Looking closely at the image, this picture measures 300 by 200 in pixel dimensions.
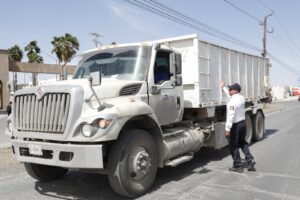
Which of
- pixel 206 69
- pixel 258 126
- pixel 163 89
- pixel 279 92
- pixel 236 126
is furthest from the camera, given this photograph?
pixel 279 92

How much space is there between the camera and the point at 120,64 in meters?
6.96

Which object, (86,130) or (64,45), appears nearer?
(86,130)

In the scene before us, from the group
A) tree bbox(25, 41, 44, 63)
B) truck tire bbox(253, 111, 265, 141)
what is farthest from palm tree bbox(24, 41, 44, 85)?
truck tire bbox(253, 111, 265, 141)

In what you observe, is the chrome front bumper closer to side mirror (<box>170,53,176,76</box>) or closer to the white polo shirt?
side mirror (<box>170,53,176,76</box>)

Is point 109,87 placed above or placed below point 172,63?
below

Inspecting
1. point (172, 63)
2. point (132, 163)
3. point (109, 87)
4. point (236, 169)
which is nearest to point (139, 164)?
point (132, 163)

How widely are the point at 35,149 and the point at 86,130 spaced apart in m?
1.00

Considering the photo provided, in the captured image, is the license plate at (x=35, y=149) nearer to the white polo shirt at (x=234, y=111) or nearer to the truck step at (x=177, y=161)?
the truck step at (x=177, y=161)

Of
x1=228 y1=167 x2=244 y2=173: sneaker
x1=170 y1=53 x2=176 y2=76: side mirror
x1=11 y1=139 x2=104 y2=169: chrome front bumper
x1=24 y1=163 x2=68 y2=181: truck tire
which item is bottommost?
x1=228 y1=167 x2=244 y2=173: sneaker

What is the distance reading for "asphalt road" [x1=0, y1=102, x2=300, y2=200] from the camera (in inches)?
241

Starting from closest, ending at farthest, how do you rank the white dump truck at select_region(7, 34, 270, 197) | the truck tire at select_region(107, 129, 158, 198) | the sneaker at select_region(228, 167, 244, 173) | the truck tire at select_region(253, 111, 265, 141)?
the white dump truck at select_region(7, 34, 270, 197), the truck tire at select_region(107, 129, 158, 198), the sneaker at select_region(228, 167, 244, 173), the truck tire at select_region(253, 111, 265, 141)

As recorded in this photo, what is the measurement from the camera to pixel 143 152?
6117 mm

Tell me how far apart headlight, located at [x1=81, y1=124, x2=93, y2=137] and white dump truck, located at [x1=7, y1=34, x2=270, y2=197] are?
15 millimetres

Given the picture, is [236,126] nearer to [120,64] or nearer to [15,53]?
[120,64]
